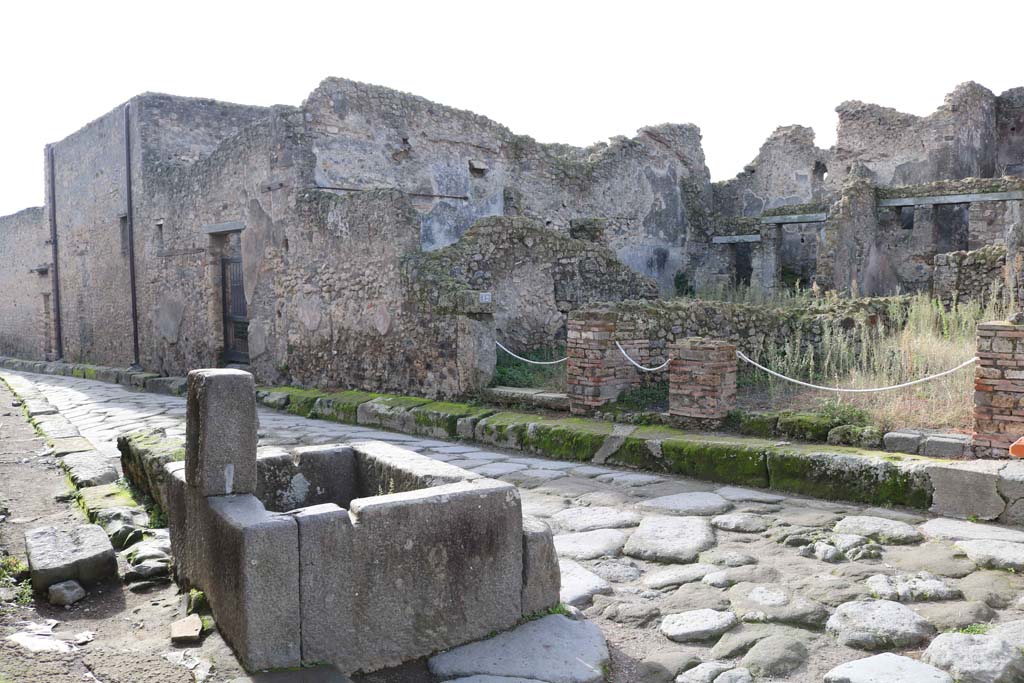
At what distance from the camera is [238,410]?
3.03 metres

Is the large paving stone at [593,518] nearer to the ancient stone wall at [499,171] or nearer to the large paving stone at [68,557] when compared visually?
the large paving stone at [68,557]

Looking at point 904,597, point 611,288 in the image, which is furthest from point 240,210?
point 904,597

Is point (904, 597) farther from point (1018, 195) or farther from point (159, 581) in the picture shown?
point (1018, 195)

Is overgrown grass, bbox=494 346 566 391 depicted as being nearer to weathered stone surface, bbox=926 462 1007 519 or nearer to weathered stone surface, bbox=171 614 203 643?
weathered stone surface, bbox=926 462 1007 519

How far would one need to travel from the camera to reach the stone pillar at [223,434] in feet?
9.82

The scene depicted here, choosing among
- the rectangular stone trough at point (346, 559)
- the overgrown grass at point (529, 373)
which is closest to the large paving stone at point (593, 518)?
the rectangular stone trough at point (346, 559)

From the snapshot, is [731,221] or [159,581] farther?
[731,221]

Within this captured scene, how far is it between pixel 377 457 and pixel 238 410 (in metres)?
0.84

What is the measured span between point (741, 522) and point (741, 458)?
0.98 m

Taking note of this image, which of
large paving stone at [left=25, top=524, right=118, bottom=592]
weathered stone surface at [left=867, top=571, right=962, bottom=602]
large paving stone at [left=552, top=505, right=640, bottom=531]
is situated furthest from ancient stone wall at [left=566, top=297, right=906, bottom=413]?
large paving stone at [left=25, top=524, right=118, bottom=592]

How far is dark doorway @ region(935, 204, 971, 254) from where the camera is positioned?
17911 millimetres

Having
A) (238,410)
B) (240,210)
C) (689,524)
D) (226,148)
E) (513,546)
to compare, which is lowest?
(689,524)

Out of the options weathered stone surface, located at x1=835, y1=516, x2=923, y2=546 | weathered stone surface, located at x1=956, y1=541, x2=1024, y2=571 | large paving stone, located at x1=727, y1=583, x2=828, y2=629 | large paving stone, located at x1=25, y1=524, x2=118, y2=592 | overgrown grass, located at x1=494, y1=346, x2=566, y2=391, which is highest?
overgrown grass, located at x1=494, y1=346, x2=566, y2=391

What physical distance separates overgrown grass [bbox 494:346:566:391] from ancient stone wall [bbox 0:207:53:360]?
14449mm
